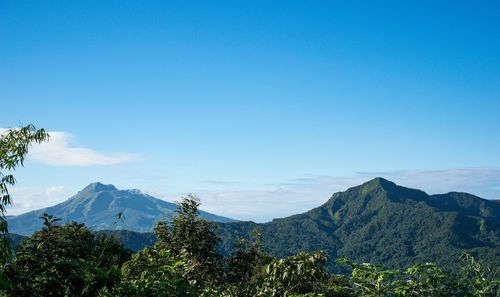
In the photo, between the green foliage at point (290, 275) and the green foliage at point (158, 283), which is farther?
the green foliage at point (290, 275)

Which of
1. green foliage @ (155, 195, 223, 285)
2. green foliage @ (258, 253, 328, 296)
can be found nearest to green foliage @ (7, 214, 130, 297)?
green foliage @ (258, 253, 328, 296)

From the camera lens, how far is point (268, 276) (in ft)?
25.1

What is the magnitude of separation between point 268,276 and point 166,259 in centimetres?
238

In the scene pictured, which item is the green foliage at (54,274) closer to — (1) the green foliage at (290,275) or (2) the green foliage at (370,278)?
(2) the green foliage at (370,278)

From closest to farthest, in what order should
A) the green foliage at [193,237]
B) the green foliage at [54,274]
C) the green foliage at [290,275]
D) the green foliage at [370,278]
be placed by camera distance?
1. the green foliage at [54,274]
2. the green foliage at [370,278]
3. the green foliage at [290,275]
4. the green foliage at [193,237]

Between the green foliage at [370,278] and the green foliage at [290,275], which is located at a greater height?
the green foliage at [370,278]

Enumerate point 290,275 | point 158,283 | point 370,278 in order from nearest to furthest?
point 370,278 → point 158,283 → point 290,275

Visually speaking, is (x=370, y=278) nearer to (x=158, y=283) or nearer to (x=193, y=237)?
(x=158, y=283)

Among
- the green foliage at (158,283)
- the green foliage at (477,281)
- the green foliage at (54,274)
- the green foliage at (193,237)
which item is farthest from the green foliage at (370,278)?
the green foliage at (193,237)

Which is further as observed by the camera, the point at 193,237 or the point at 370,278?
the point at 193,237

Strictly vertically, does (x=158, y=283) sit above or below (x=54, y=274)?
below

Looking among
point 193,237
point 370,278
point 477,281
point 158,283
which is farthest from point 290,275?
point 193,237

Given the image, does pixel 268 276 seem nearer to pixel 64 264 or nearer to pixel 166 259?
pixel 166 259

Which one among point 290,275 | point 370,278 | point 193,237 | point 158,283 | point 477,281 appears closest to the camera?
point 477,281
